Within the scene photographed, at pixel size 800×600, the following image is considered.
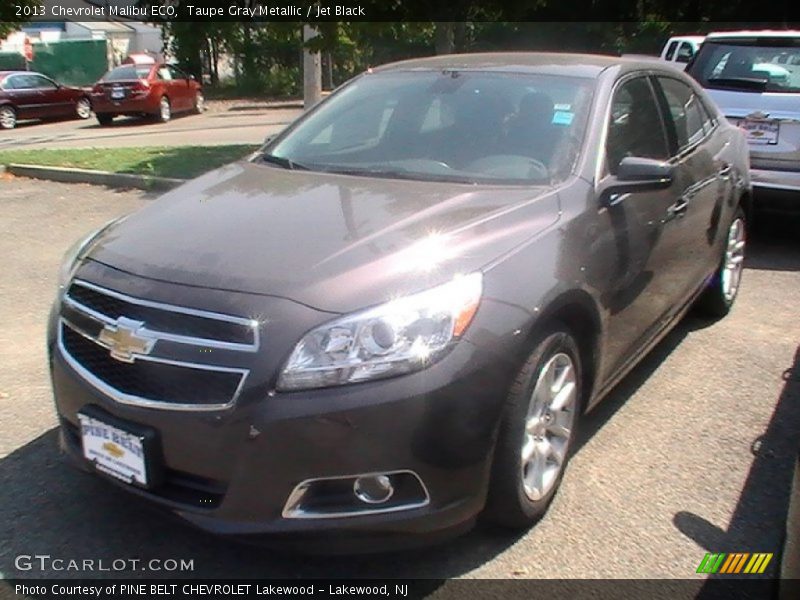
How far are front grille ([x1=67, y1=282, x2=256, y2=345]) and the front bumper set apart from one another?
0.14 metres

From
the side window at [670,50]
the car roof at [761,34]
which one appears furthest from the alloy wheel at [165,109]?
the car roof at [761,34]

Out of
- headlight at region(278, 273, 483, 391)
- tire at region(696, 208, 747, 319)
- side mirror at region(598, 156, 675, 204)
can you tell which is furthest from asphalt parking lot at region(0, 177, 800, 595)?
side mirror at region(598, 156, 675, 204)

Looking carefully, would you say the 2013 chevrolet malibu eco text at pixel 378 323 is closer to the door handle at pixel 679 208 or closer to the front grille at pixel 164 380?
the front grille at pixel 164 380

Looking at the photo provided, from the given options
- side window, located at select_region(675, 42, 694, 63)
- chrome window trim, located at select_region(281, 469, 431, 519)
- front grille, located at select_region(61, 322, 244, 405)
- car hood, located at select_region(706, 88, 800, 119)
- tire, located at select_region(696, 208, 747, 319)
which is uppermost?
car hood, located at select_region(706, 88, 800, 119)

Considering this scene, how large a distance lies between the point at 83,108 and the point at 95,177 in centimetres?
1427

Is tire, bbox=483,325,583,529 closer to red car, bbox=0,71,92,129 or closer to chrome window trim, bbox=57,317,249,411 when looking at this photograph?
chrome window trim, bbox=57,317,249,411

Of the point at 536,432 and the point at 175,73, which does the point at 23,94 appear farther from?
the point at 536,432

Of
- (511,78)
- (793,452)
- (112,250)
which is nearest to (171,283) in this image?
(112,250)

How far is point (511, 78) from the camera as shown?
157 inches

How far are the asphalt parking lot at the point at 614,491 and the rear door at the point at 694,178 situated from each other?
58 cm

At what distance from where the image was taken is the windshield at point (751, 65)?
6848 millimetres

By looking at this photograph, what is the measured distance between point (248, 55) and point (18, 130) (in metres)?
12.3

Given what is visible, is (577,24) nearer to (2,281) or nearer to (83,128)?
(83,128)

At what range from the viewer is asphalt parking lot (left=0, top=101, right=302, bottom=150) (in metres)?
16.1
